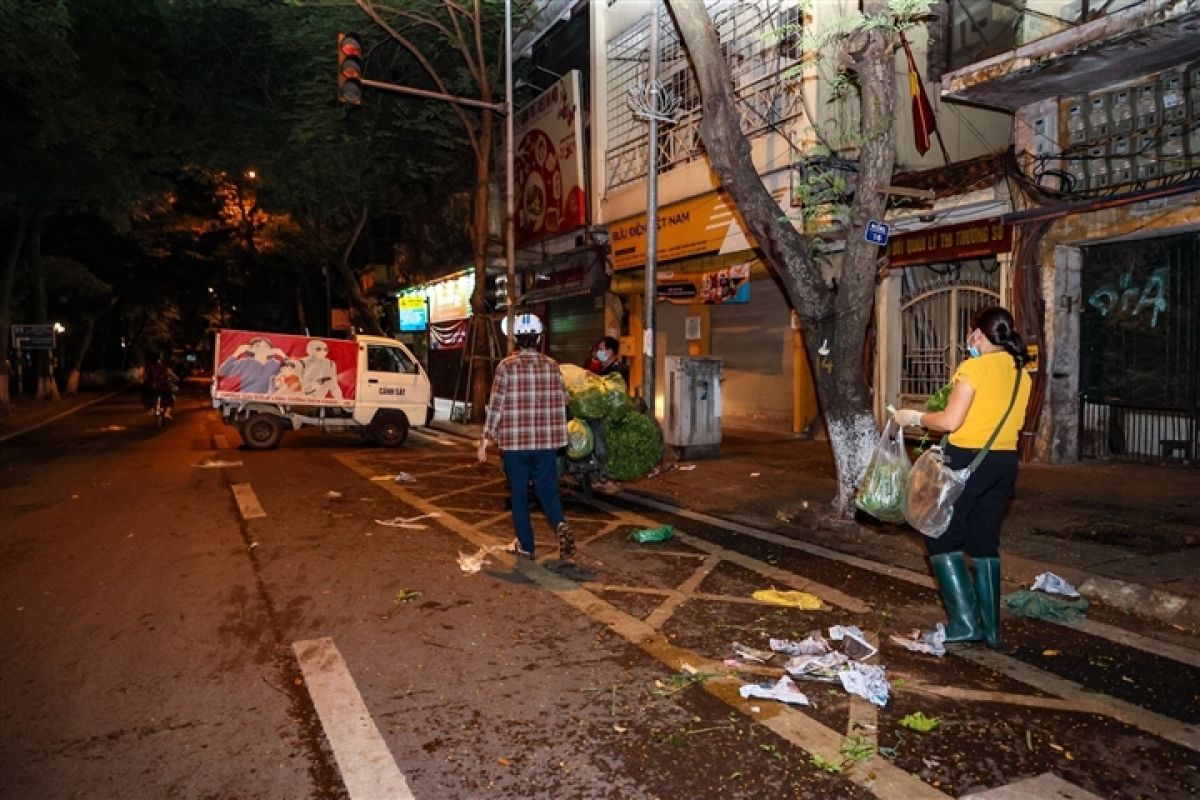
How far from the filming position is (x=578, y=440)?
902 cm

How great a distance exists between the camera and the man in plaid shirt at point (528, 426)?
20.9 feet

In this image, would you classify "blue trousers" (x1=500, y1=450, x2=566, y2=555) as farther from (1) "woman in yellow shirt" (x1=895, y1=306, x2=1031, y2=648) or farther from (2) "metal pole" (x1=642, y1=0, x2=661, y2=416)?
(2) "metal pole" (x1=642, y1=0, x2=661, y2=416)

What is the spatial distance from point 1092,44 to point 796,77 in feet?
16.2

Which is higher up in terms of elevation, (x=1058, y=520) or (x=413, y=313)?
(x=413, y=313)

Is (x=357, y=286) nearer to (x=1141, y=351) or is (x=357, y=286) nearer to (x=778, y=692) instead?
(x=1141, y=351)

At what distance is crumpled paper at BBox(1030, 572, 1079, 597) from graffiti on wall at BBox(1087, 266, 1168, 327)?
5.80 metres

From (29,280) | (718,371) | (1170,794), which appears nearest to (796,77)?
(718,371)

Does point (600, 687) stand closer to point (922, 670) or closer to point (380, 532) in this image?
point (922, 670)

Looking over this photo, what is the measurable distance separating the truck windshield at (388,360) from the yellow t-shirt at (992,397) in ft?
40.2

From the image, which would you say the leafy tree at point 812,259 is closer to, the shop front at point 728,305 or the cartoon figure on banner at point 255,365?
the shop front at point 728,305

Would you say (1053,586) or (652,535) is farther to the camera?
(652,535)

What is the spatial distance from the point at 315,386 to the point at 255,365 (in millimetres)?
1050

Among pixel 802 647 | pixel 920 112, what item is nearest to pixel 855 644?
pixel 802 647

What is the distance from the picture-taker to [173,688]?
13.8 feet
